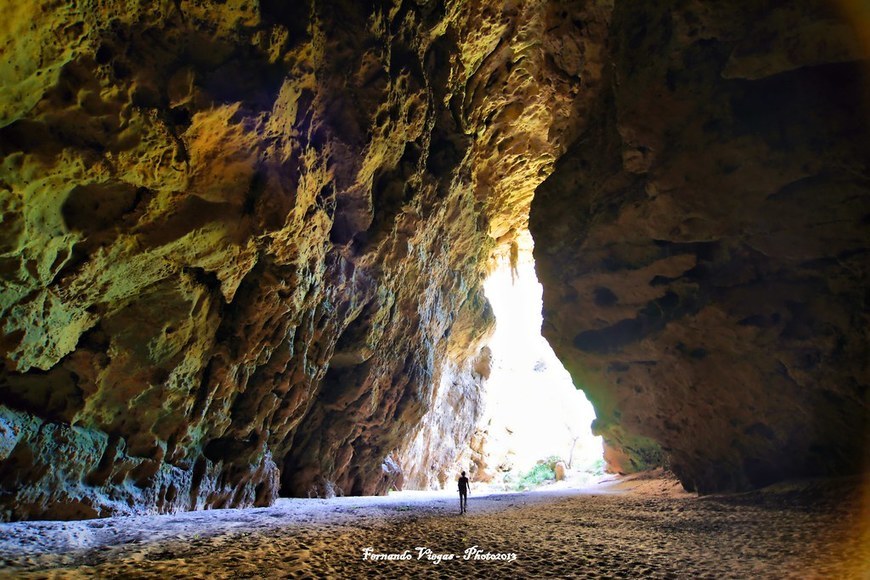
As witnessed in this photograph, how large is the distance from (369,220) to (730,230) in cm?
821

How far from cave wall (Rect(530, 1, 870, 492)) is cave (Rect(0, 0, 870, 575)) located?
0.04 m

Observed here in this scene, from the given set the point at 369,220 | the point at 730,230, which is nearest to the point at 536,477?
the point at 369,220

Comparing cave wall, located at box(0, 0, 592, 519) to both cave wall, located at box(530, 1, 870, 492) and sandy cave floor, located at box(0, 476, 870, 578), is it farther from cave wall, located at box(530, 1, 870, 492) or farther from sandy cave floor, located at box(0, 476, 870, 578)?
cave wall, located at box(530, 1, 870, 492)

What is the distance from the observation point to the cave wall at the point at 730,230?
270 inches

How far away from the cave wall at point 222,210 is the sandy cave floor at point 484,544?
2.06m

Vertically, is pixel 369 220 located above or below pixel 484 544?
above

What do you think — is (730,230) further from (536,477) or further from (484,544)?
(536,477)

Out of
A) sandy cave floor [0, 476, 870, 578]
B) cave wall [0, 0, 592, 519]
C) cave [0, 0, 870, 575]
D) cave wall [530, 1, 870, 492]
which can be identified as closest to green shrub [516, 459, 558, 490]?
cave wall [0, 0, 592, 519]

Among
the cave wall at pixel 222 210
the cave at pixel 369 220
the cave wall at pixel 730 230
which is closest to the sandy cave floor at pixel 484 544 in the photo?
the cave at pixel 369 220

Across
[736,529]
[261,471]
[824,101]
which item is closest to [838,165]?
[824,101]

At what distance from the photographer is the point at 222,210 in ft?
26.4

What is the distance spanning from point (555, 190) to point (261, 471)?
10.5m

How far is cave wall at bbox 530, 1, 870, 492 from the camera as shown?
22.5 feet

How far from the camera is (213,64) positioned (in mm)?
7027
